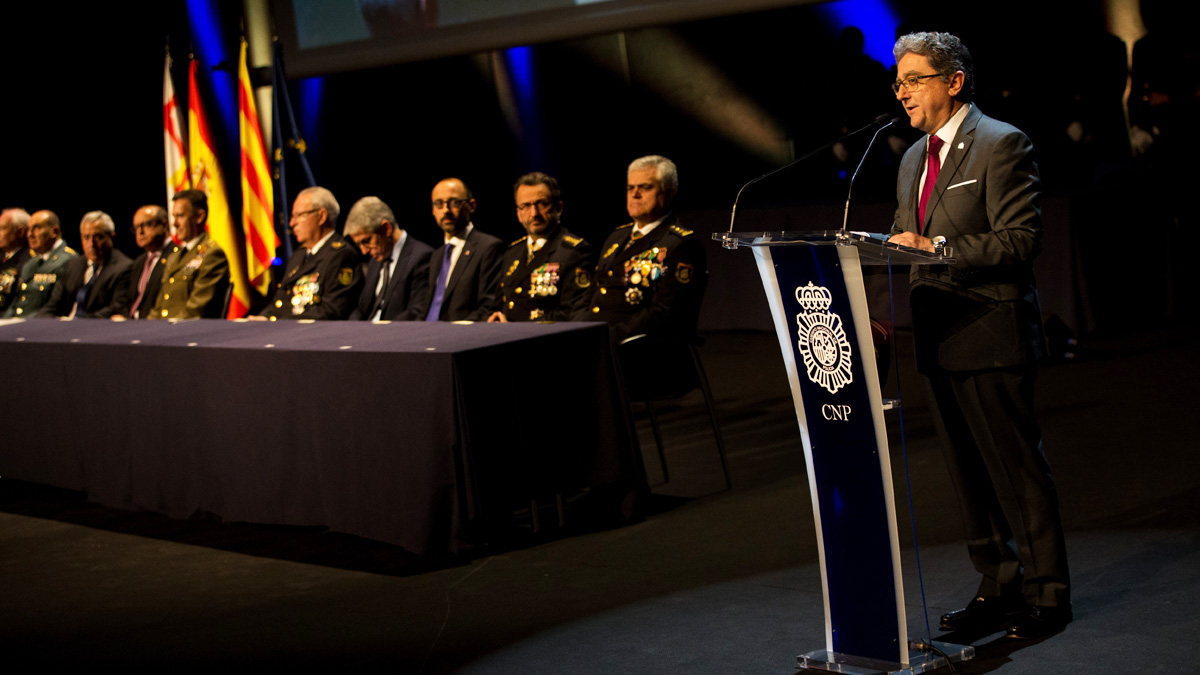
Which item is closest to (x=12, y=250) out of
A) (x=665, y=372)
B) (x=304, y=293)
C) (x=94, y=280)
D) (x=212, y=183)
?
(x=94, y=280)

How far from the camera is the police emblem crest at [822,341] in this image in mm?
2006

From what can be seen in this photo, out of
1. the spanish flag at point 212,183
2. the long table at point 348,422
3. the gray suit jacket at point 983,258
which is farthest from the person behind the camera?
the spanish flag at point 212,183

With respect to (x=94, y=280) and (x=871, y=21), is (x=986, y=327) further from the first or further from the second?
(x=871, y=21)

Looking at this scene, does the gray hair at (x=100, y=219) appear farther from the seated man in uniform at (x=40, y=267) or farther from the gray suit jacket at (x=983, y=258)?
the gray suit jacket at (x=983, y=258)

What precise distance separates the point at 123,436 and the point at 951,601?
274 centimetres

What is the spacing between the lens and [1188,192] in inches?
256

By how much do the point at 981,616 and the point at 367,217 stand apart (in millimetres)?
2977

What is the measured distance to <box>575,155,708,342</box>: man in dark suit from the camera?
12.9 feet

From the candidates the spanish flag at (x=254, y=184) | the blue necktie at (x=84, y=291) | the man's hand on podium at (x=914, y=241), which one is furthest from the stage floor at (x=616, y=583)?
the spanish flag at (x=254, y=184)

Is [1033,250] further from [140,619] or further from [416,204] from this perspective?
[416,204]

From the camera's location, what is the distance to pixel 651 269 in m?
4.03

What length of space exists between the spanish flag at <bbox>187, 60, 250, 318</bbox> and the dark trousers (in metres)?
5.95

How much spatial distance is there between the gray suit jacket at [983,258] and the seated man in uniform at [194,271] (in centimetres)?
356

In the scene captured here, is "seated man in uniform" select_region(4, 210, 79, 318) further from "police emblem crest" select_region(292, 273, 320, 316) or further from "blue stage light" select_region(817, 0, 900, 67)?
"blue stage light" select_region(817, 0, 900, 67)
